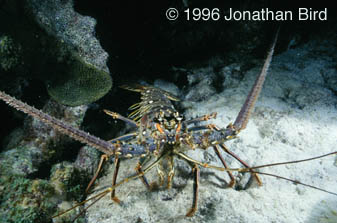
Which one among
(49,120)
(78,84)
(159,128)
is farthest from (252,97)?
(78,84)

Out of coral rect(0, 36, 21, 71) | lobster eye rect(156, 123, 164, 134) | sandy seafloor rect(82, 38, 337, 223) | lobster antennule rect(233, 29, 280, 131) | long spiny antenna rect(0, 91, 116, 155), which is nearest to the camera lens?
long spiny antenna rect(0, 91, 116, 155)

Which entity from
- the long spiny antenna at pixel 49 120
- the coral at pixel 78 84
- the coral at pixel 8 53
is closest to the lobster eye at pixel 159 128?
the long spiny antenna at pixel 49 120

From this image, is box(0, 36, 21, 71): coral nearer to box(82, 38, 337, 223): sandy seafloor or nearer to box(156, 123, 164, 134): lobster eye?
box(82, 38, 337, 223): sandy seafloor

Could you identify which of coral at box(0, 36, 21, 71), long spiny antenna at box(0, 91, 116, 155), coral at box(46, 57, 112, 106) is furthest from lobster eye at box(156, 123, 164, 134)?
coral at box(0, 36, 21, 71)

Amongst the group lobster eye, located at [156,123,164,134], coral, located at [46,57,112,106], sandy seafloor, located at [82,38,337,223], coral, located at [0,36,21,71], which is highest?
coral, located at [0,36,21,71]

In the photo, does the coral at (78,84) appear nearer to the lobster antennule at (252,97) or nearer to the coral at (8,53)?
the coral at (8,53)

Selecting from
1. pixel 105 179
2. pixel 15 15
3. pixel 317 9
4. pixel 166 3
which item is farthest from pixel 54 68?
pixel 317 9

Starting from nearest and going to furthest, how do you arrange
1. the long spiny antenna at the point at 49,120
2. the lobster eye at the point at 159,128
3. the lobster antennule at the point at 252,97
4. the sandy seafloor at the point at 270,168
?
1. the long spiny antenna at the point at 49,120
2. the lobster antennule at the point at 252,97
3. the sandy seafloor at the point at 270,168
4. the lobster eye at the point at 159,128

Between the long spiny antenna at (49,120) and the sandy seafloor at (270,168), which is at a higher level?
the long spiny antenna at (49,120)
